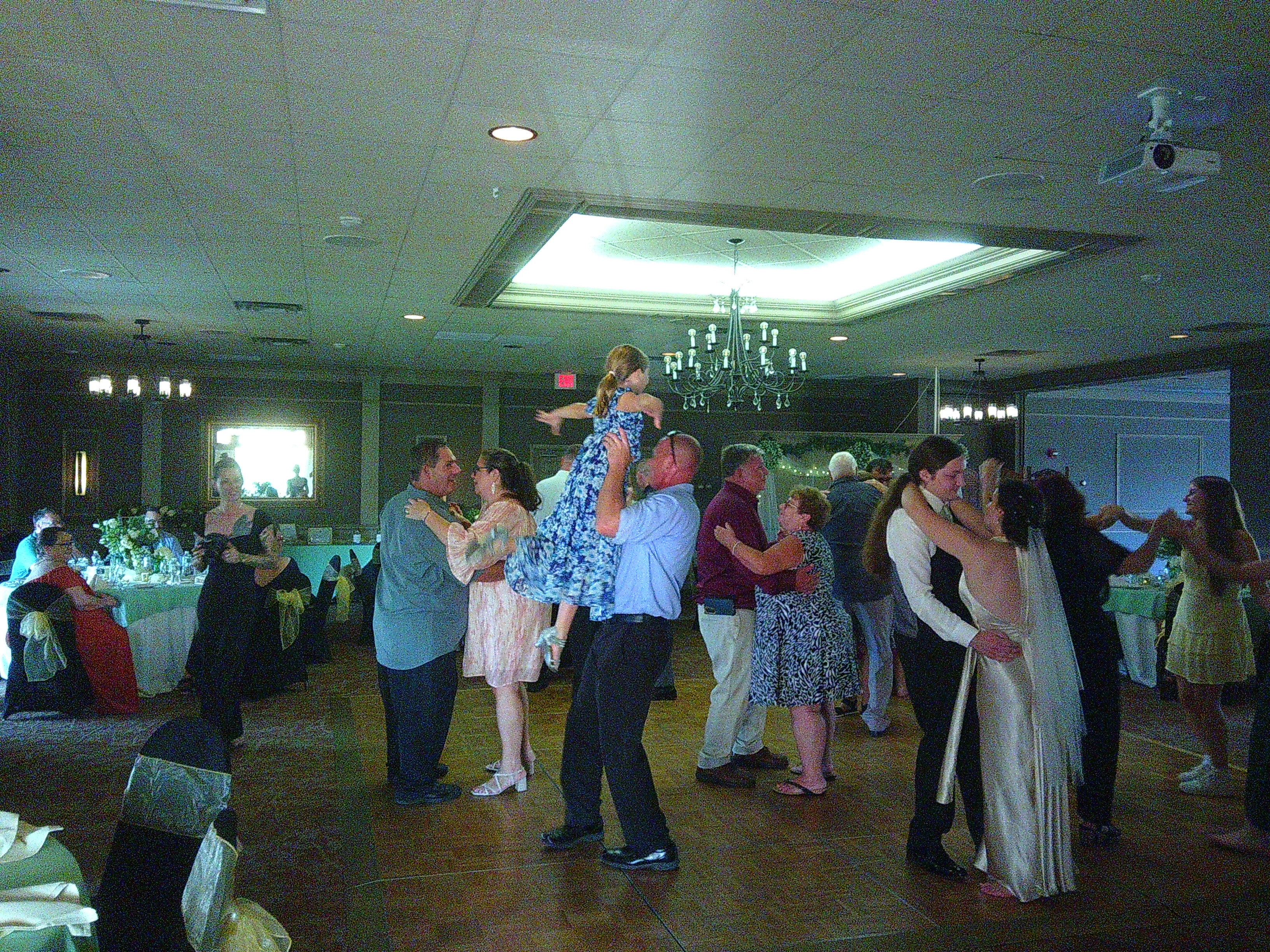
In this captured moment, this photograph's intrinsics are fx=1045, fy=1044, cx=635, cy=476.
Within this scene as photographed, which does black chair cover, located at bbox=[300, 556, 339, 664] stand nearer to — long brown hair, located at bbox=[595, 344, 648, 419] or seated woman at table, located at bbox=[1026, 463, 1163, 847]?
long brown hair, located at bbox=[595, 344, 648, 419]

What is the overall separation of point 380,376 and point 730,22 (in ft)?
38.1

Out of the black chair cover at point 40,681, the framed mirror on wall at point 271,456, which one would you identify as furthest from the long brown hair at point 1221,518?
the framed mirror on wall at point 271,456

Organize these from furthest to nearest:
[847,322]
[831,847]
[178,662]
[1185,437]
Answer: [1185,437] → [847,322] → [178,662] → [831,847]

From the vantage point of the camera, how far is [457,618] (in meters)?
4.75

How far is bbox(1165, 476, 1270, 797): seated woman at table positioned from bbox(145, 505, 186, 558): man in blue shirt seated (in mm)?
6970

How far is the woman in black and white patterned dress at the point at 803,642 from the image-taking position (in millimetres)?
4785

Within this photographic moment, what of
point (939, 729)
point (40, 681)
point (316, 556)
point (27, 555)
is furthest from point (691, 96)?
point (316, 556)

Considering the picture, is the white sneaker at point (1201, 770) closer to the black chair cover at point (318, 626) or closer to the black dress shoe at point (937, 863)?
the black dress shoe at point (937, 863)

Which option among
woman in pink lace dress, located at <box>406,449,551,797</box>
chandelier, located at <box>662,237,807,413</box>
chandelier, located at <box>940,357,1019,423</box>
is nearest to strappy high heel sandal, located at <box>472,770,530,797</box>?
woman in pink lace dress, located at <box>406,449,551,797</box>

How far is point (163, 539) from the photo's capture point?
8430 mm

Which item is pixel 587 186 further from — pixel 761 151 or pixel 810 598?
pixel 810 598

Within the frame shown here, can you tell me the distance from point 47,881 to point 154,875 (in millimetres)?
338

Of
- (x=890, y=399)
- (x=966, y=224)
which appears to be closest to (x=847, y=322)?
(x=966, y=224)

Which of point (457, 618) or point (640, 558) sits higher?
point (640, 558)
